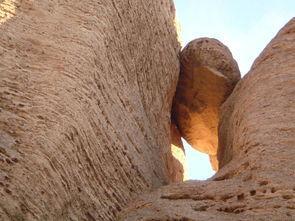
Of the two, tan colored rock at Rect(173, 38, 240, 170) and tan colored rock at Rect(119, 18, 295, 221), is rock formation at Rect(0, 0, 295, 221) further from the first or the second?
tan colored rock at Rect(173, 38, 240, 170)

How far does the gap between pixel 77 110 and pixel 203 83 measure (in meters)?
4.97

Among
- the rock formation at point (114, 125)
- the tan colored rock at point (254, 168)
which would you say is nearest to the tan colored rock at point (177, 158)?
the rock formation at point (114, 125)

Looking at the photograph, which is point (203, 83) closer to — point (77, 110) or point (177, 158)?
point (177, 158)

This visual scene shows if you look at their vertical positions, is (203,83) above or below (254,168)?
above

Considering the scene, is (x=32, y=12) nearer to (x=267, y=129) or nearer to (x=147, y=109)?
(x=147, y=109)

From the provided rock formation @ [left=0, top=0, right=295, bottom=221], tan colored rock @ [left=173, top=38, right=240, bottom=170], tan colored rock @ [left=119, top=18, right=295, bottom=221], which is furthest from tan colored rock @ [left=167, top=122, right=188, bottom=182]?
tan colored rock @ [left=119, top=18, right=295, bottom=221]

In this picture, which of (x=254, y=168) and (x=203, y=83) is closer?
(x=254, y=168)

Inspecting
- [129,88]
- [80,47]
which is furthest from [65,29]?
[129,88]

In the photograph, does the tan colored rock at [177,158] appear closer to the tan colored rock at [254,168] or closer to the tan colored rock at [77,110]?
the tan colored rock at [77,110]

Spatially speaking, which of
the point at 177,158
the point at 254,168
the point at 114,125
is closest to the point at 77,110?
the point at 114,125

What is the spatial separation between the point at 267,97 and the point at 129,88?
1.52 meters

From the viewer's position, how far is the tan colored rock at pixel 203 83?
1088 cm

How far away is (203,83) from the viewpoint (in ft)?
36.1

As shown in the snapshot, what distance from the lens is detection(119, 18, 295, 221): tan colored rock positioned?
5.75 metres
